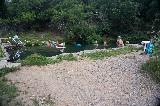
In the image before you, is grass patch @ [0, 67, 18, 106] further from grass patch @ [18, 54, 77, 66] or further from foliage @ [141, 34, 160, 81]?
foliage @ [141, 34, 160, 81]

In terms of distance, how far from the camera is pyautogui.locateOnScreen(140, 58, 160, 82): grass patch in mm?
11575

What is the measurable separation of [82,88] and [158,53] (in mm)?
2990

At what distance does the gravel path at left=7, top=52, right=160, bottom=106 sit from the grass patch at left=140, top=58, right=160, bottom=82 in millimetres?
237

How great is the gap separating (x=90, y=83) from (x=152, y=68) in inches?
90.9

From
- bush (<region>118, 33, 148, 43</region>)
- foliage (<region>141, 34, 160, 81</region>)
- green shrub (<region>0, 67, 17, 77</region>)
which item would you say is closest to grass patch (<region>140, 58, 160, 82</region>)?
foliage (<region>141, 34, 160, 81</region>)

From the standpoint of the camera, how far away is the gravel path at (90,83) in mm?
10029

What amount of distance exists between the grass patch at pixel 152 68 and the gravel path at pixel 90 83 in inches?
9.3

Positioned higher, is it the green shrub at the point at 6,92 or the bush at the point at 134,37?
the bush at the point at 134,37

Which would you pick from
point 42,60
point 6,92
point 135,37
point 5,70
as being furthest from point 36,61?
point 135,37

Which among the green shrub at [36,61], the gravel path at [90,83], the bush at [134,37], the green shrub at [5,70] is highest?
the bush at [134,37]

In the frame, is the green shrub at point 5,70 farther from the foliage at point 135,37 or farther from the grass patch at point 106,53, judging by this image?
the foliage at point 135,37

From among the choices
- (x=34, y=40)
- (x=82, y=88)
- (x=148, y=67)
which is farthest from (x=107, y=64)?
(x=34, y=40)

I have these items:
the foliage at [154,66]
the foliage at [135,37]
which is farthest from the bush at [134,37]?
the foliage at [154,66]

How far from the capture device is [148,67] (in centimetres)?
1221
